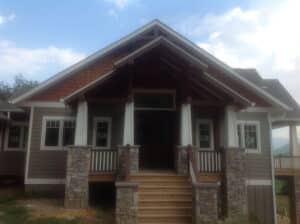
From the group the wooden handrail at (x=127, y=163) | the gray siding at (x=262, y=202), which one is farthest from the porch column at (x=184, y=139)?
the gray siding at (x=262, y=202)

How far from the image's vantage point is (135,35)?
12945 millimetres

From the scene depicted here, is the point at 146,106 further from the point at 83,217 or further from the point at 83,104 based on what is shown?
the point at 83,217

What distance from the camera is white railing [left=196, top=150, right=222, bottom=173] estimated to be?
33.7 feet

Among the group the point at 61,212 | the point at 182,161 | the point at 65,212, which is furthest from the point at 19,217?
the point at 182,161

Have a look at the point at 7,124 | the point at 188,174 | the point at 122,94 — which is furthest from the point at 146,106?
the point at 7,124

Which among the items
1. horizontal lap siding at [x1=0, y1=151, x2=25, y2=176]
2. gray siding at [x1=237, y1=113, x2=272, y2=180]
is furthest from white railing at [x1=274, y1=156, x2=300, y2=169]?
horizontal lap siding at [x1=0, y1=151, x2=25, y2=176]

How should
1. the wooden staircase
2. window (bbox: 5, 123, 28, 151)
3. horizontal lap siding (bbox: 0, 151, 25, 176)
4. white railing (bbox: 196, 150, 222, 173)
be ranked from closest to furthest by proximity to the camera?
the wooden staircase → white railing (bbox: 196, 150, 222, 173) → horizontal lap siding (bbox: 0, 151, 25, 176) → window (bbox: 5, 123, 28, 151)

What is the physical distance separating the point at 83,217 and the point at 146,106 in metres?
4.90

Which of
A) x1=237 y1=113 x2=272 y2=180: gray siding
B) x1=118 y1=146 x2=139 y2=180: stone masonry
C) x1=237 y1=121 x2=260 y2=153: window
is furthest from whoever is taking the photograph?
x1=237 y1=121 x2=260 y2=153: window

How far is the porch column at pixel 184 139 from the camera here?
988 centimetres

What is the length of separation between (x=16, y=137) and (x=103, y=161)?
295 inches

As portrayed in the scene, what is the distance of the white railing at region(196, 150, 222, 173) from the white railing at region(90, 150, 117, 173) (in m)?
3.04

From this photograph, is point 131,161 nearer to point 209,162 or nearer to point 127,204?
point 127,204

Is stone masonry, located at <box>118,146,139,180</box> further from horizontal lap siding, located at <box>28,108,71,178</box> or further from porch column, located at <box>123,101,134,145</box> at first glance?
horizontal lap siding, located at <box>28,108,71,178</box>
